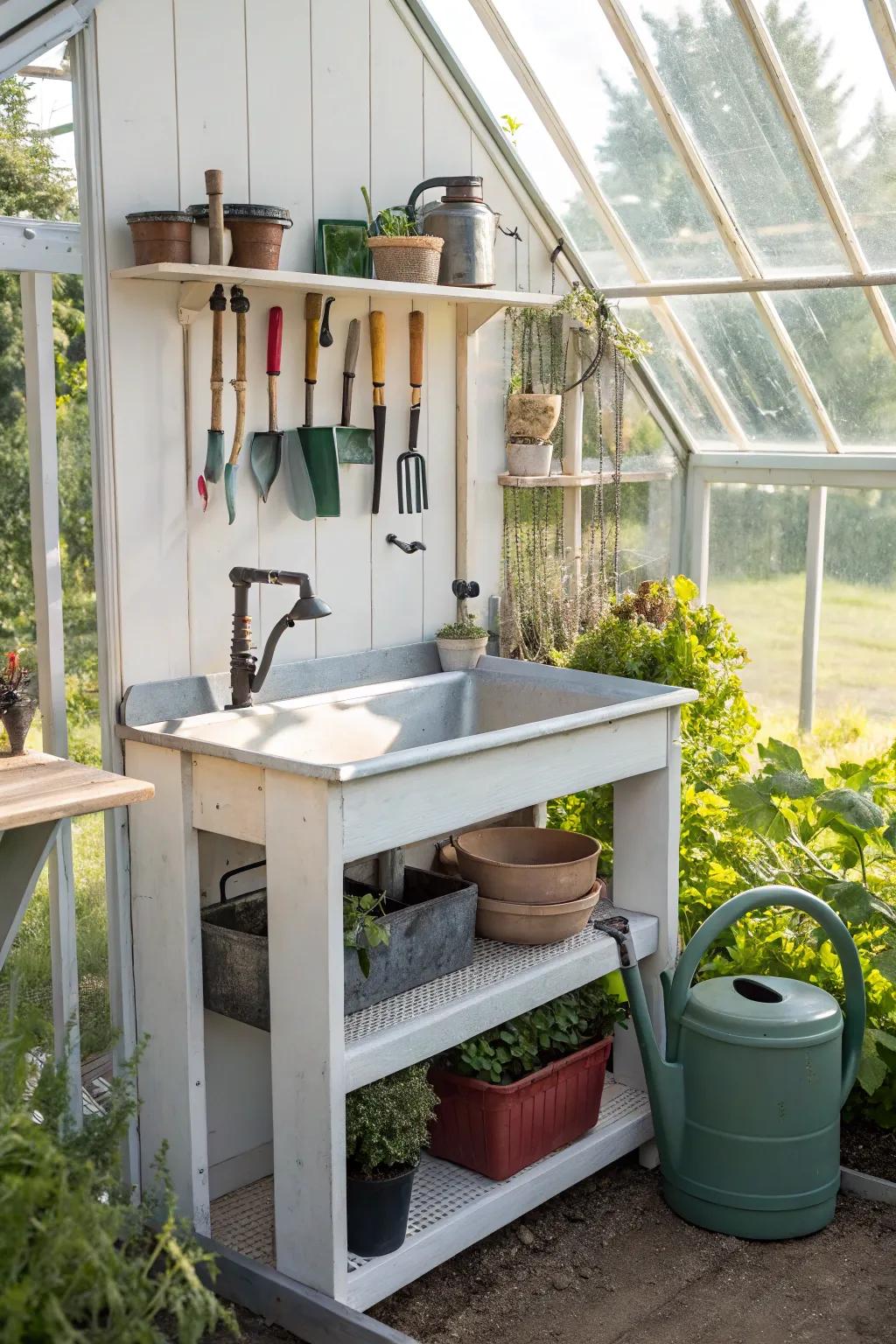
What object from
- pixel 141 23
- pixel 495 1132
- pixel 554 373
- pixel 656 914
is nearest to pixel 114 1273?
pixel 495 1132

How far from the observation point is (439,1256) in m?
2.48

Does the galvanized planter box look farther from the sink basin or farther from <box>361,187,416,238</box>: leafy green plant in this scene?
<box>361,187,416,238</box>: leafy green plant

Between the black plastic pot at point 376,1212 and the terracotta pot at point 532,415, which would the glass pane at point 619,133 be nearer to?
the terracotta pot at point 532,415

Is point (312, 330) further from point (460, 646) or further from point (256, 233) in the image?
point (460, 646)

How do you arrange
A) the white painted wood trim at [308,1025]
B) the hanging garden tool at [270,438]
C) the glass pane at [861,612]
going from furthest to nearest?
1. the glass pane at [861,612]
2. the hanging garden tool at [270,438]
3. the white painted wood trim at [308,1025]

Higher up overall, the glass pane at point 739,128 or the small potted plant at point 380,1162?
the glass pane at point 739,128

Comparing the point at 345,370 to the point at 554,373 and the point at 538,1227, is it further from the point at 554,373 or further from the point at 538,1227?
the point at 538,1227

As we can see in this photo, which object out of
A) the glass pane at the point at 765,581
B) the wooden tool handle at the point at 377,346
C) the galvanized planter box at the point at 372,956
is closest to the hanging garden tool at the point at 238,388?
the wooden tool handle at the point at 377,346

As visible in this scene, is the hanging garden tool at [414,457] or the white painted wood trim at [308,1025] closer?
the white painted wood trim at [308,1025]

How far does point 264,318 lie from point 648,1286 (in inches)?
79.6

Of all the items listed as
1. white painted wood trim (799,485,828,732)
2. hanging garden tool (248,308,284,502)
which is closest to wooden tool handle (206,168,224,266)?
hanging garden tool (248,308,284,502)

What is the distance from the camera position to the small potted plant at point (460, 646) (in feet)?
10.6

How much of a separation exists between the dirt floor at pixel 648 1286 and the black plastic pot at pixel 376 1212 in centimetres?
16

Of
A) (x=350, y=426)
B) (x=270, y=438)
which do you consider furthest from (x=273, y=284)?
(x=350, y=426)
